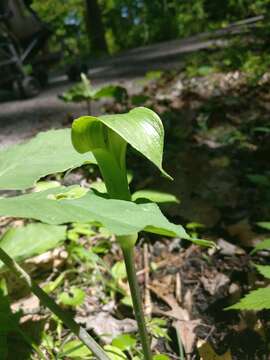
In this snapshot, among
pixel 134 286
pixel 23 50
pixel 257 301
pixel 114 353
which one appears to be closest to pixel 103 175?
pixel 134 286

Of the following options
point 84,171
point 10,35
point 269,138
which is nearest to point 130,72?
point 10,35

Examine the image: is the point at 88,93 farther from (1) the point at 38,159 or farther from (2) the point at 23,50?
(2) the point at 23,50

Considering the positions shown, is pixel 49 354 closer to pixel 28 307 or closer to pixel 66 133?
pixel 28 307

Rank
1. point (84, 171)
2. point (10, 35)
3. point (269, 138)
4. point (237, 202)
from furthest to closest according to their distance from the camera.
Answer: point (10, 35)
point (269, 138)
point (84, 171)
point (237, 202)

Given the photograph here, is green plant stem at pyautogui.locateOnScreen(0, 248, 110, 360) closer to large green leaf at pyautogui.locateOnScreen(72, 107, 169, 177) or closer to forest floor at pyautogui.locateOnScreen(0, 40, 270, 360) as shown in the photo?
large green leaf at pyautogui.locateOnScreen(72, 107, 169, 177)

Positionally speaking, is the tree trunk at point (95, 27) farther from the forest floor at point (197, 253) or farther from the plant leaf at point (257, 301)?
→ the plant leaf at point (257, 301)

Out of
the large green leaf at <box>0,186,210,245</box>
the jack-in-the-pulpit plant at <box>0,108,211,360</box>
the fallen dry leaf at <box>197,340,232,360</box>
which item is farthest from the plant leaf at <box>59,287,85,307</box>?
the large green leaf at <box>0,186,210,245</box>

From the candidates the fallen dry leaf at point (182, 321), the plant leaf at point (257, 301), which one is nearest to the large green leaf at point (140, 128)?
the plant leaf at point (257, 301)
